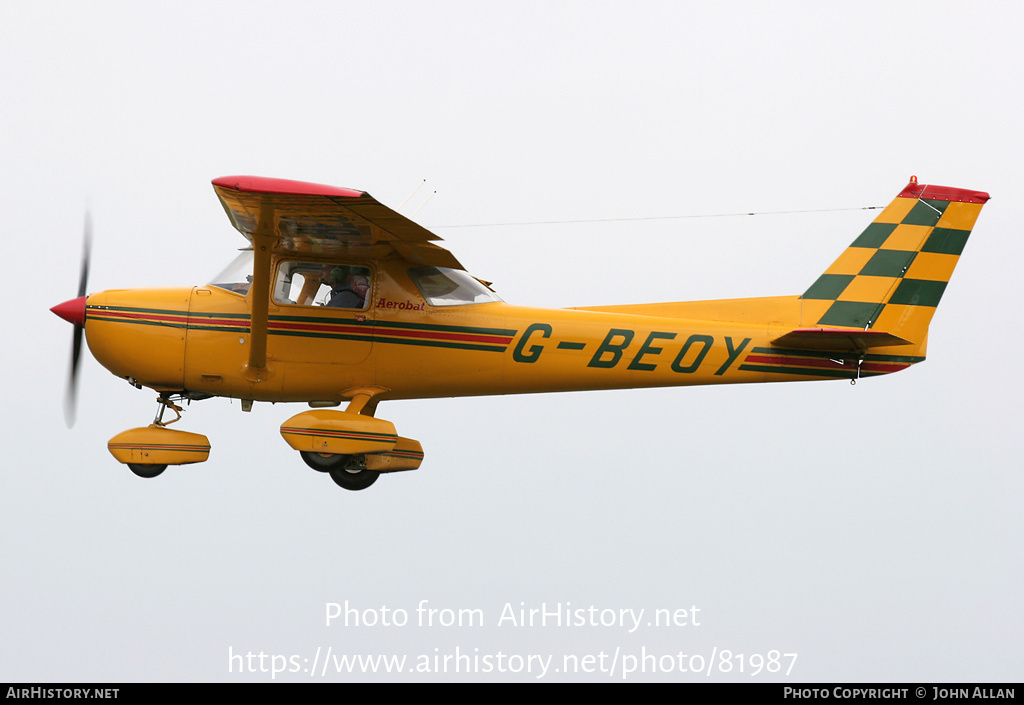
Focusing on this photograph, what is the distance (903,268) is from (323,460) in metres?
6.14

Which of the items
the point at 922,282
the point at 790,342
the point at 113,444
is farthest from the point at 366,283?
the point at 922,282

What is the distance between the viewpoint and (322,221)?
11.2 m

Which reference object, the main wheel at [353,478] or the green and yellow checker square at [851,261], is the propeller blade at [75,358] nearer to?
the main wheel at [353,478]

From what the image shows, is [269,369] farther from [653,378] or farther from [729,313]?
[729,313]

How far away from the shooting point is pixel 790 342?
12.0 metres

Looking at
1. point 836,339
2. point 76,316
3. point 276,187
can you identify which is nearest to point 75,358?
point 76,316

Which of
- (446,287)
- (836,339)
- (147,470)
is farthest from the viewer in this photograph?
(446,287)

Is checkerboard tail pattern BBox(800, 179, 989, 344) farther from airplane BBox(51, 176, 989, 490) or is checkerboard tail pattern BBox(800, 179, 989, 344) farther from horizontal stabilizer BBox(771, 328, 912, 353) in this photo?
horizontal stabilizer BBox(771, 328, 912, 353)

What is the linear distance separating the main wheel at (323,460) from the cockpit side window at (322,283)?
1.49 meters

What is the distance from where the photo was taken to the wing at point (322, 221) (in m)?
10.1

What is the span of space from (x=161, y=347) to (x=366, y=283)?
2.14 meters

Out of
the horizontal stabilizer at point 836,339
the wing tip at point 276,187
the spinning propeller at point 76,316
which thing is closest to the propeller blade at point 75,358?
the spinning propeller at point 76,316

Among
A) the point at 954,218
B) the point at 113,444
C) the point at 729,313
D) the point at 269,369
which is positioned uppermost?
the point at 954,218

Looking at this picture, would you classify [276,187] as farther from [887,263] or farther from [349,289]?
[887,263]
